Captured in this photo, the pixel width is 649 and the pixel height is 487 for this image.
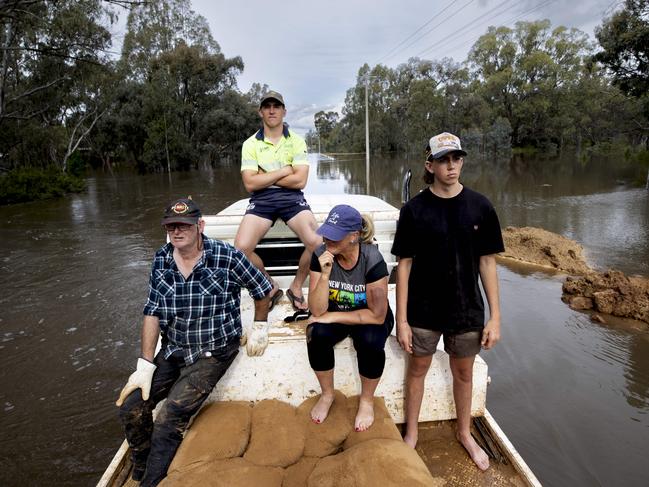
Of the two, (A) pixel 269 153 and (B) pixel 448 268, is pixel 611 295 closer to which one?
(B) pixel 448 268

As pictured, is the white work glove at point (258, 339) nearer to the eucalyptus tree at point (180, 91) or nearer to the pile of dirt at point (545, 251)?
the pile of dirt at point (545, 251)

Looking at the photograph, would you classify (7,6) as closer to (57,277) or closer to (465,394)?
(57,277)

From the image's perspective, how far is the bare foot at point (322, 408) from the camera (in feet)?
7.95

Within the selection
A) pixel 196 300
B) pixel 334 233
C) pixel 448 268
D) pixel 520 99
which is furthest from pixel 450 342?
pixel 520 99

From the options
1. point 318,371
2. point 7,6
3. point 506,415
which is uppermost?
point 7,6

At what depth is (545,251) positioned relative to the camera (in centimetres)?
727

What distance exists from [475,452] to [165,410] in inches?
69.8

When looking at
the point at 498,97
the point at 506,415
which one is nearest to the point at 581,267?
the point at 506,415

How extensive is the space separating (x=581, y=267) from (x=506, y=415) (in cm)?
447

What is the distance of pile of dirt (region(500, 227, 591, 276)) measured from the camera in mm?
6838

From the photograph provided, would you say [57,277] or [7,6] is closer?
[57,277]

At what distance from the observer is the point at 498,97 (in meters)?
45.8

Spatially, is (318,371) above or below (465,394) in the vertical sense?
above

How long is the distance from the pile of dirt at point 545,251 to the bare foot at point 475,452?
4.74 metres
